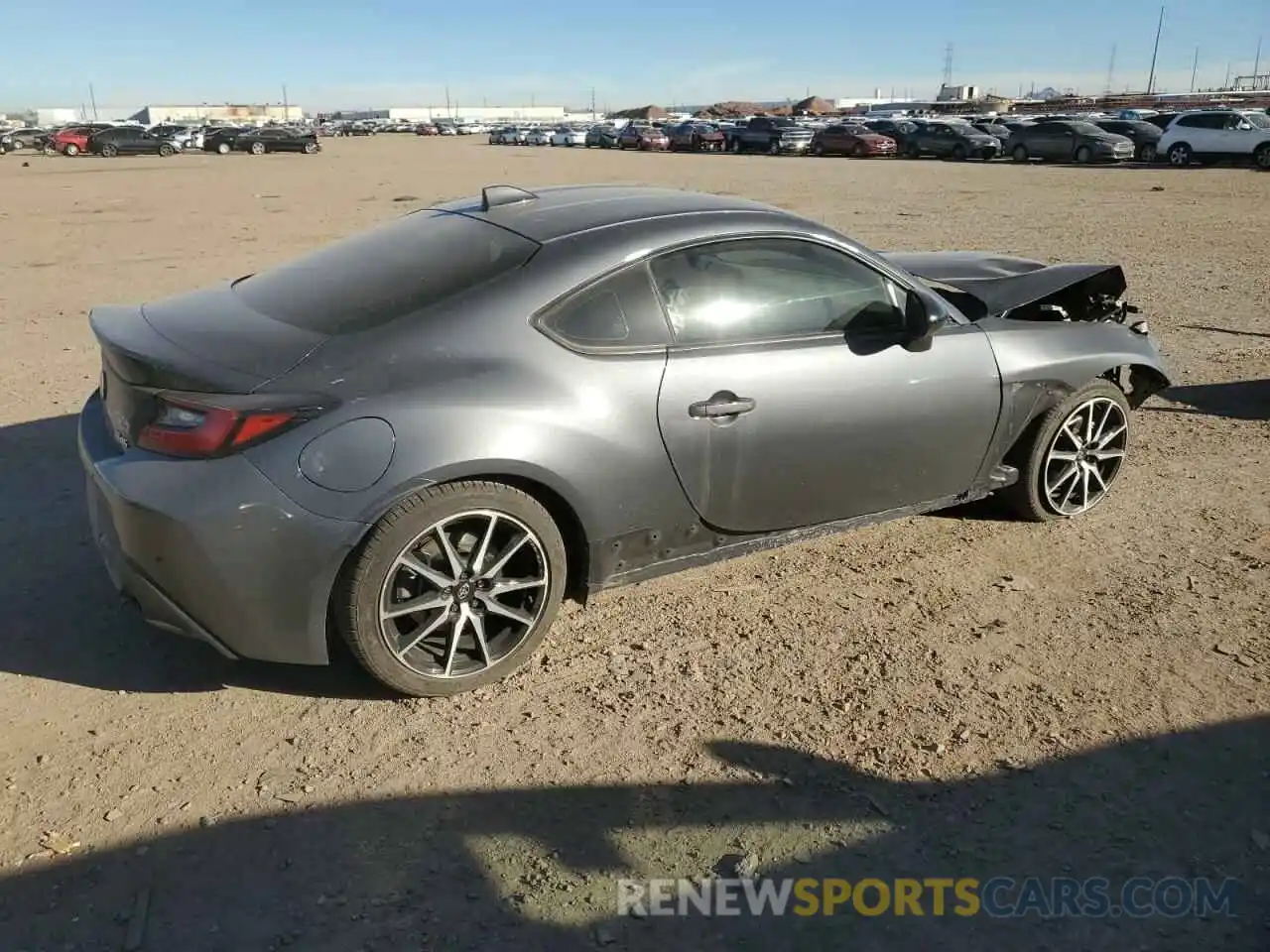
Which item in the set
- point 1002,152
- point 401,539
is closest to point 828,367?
point 401,539

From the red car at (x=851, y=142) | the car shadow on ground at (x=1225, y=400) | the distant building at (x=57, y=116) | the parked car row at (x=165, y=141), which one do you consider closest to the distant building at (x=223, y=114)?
the distant building at (x=57, y=116)

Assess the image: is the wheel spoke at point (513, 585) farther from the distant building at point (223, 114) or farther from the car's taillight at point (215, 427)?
the distant building at point (223, 114)

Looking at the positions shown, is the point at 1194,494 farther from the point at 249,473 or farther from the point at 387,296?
the point at 249,473

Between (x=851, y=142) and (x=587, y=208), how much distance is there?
1687 inches

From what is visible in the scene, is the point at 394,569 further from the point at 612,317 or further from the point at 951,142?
the point at 951,142

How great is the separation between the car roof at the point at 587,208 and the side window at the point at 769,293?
0.67 feet

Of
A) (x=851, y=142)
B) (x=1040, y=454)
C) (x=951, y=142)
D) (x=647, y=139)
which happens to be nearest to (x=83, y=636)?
(x=1040, y=454)

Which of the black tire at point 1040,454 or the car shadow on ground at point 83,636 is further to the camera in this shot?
the black tire at point 1040,454

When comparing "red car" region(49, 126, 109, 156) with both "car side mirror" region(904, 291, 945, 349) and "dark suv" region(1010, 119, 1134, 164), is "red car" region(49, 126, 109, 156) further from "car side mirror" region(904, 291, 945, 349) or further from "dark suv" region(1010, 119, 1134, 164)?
"car side mirror" region(904, 291, 945, 349)

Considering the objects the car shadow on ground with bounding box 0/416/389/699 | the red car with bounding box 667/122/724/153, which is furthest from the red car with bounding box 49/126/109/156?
the car shadow on ground with bounding box 0/416/389/699

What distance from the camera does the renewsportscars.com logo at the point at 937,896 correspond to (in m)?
2.57

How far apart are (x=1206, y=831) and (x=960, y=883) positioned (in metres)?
0.76

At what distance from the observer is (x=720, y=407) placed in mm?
3641

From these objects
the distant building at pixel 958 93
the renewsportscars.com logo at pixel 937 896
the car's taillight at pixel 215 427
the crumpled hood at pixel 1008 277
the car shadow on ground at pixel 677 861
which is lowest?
the renewsportscars.com logo at pixel 937 896
